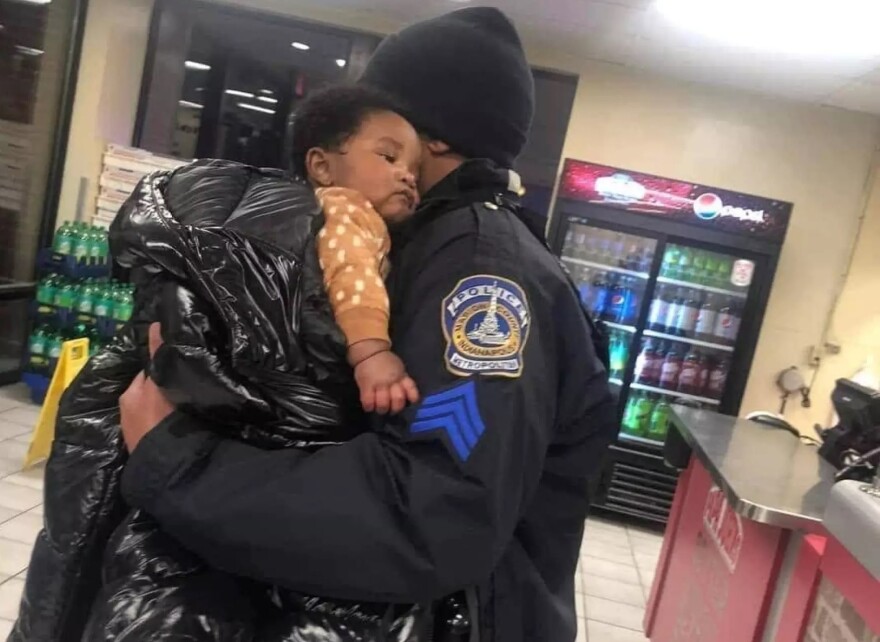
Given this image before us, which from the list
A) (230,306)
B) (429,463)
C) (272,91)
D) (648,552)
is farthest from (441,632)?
(272,91)

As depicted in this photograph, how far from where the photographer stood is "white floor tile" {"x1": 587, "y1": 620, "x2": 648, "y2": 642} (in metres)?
3.59

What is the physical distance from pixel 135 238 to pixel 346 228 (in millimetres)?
240

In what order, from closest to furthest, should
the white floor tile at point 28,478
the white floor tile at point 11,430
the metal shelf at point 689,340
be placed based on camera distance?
the white floor tile at point 28,478 < the white floor tile at point 11,430 < the metal shelf at point 689,340

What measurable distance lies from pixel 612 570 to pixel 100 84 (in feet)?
14.5

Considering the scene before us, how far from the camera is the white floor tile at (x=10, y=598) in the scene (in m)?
2.85

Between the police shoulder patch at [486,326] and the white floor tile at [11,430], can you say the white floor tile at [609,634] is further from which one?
the white floor tile at [11,430]

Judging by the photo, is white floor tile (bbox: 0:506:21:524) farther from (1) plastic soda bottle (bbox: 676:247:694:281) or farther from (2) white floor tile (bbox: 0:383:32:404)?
(1) plastic soda bottle (bbox: 676:247:694:281)

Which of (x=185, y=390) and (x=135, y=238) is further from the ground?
(x=135, y=238)

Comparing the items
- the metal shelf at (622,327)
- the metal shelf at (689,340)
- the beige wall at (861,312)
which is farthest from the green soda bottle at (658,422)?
the beige wall at (861,312)

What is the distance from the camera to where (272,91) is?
18.4ft

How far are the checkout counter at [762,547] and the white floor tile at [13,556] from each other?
2.45 metres

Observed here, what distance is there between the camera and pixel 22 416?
488 cm

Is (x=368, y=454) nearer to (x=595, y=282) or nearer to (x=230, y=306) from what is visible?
(x=230, y=306)

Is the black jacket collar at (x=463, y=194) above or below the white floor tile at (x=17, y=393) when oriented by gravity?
above
